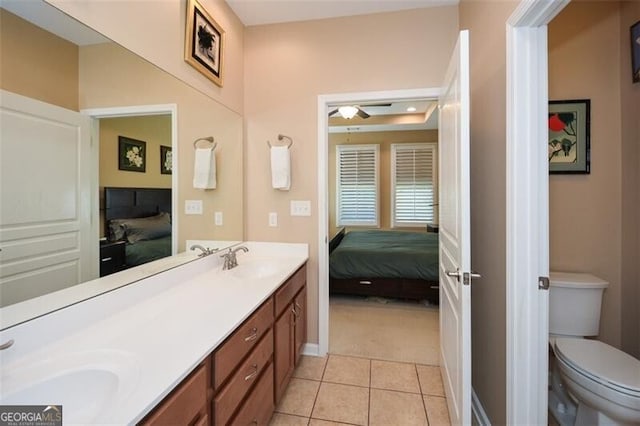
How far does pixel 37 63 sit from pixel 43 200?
→ 0.47 m

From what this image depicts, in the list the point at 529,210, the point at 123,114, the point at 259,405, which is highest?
the point at 123,114

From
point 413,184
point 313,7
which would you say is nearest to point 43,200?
point 313,7

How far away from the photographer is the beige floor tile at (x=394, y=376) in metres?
1.98

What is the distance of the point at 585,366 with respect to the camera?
138cm

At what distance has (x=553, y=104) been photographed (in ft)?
5.80

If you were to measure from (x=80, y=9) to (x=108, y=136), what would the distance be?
0.47 meters

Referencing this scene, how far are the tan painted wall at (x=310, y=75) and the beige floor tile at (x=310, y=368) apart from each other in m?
0.15

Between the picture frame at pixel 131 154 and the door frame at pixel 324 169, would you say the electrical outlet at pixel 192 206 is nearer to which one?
the picture frame at pixel 131 154

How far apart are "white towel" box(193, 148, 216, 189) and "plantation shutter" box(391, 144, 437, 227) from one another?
440 centimetres

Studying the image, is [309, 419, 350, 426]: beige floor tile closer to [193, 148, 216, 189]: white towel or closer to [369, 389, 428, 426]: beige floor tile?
[369, 389, 428, 426]: beige floor tile

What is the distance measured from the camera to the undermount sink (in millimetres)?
730

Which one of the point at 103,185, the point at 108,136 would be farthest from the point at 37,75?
the point at 103,185

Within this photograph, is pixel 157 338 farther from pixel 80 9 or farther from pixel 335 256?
pixel 335 256

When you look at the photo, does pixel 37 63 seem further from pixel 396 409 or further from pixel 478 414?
pixel 478 414
